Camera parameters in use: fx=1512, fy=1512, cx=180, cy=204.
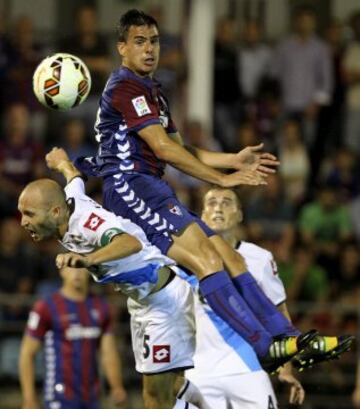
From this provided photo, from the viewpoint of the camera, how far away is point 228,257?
9.32m

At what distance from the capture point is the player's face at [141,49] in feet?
30.3

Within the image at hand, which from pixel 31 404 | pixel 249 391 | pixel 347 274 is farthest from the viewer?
pixel 347 274

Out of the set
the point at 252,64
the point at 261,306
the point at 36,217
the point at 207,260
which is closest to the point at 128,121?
the point at 36,217

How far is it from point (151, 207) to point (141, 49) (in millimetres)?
970

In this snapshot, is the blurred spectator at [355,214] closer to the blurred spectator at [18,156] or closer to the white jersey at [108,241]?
the blurred spectator at [18,156]

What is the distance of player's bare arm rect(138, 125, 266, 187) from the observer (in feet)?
29.7

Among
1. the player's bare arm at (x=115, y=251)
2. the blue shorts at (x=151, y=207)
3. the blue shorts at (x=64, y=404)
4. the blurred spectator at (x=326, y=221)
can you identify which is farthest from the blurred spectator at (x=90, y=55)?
the player's bare arm at (x=115, y=251)

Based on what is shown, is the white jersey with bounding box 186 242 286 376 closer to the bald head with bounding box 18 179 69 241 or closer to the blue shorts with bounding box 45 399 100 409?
the bald head with bounding box 18 179 69 241

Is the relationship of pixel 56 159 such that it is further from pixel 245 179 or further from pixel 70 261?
pixel 70 261

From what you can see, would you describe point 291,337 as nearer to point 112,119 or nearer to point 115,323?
point 112,119

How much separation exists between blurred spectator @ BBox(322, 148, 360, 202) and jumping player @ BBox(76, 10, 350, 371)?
704 cm

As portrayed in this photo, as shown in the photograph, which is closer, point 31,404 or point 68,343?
point 31,404

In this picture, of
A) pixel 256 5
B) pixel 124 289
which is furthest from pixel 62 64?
pixel 256 5

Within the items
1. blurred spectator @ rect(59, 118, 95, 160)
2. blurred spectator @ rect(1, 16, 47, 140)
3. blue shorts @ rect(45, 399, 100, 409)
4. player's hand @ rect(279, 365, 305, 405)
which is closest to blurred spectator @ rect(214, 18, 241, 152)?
blurred spectator @ rect(59, 118, 95, 160)
